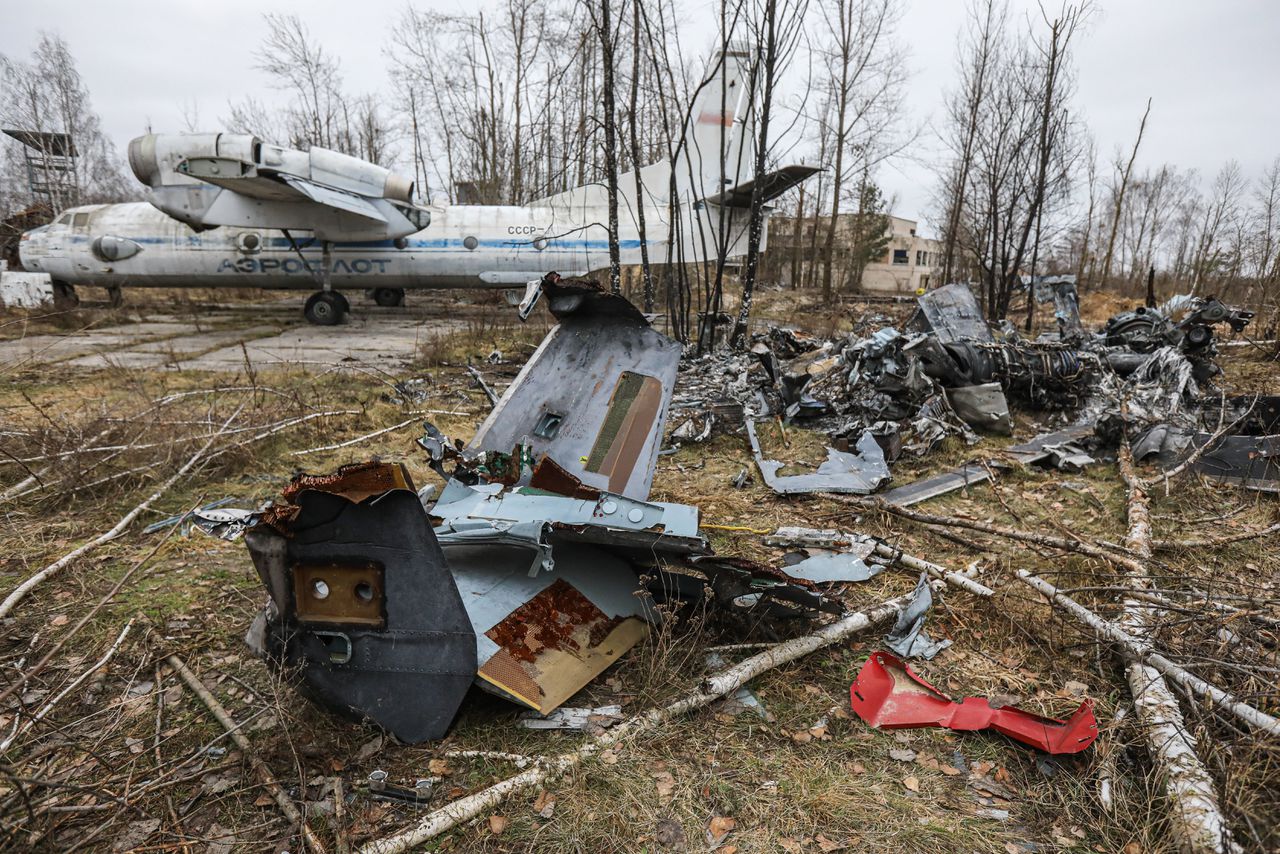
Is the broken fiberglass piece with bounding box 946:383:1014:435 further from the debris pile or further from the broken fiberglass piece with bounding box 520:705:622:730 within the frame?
the broken fiberglass piece with bounding box 520:705:622:730

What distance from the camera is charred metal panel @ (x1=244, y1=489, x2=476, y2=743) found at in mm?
2027

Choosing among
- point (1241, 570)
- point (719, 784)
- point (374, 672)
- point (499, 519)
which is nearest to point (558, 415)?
point (499, 519)

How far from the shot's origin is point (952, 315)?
9.50 meters

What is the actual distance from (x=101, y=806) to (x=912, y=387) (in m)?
7.11

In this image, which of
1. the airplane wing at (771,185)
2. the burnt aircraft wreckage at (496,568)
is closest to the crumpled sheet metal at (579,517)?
the burnt aircraft wreckage at (496,568)

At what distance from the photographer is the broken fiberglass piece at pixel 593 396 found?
3818 mm

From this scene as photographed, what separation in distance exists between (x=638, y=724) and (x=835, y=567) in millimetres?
1812

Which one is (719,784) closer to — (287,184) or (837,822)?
(837,822)

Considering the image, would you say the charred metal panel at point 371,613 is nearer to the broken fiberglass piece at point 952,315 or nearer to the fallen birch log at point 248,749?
the fallen birch log at point 248,749

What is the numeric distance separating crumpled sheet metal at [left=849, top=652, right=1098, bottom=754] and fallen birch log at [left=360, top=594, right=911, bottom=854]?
0.97 feet

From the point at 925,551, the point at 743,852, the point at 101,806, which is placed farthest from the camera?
the point at 925,551

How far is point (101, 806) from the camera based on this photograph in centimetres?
177

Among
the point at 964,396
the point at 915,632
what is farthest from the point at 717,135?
the point at 915,632

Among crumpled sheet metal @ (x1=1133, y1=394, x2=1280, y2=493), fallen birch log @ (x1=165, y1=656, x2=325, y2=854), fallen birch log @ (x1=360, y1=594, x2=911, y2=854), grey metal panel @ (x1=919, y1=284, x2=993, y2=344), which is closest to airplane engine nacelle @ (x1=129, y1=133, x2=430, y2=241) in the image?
grey metal panel @ (x1=919, y1=284, x2=993, y2=344)
